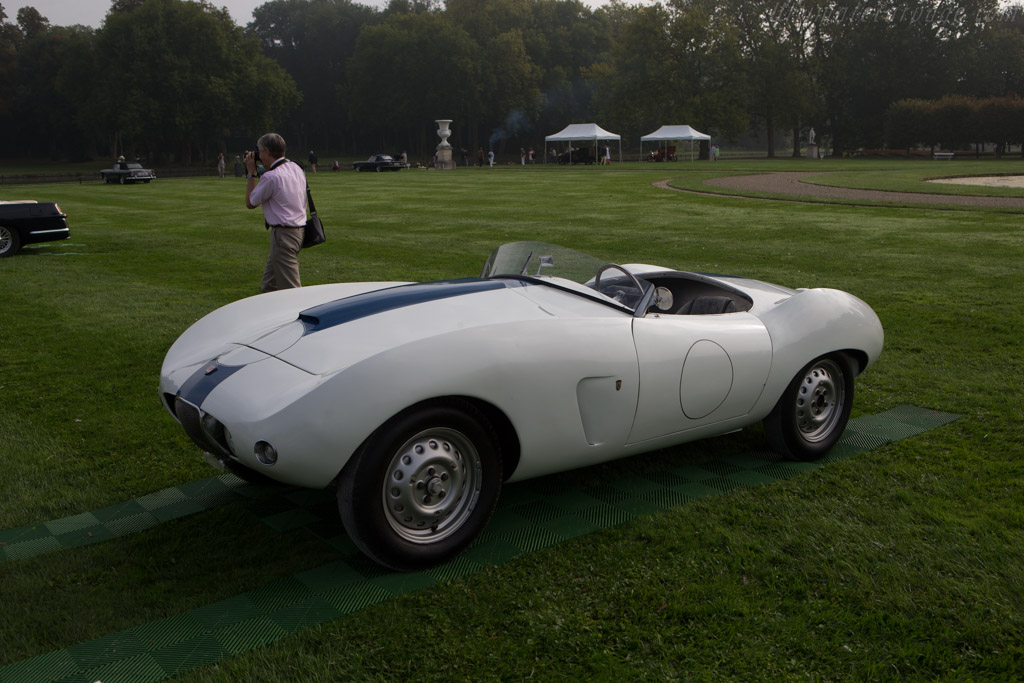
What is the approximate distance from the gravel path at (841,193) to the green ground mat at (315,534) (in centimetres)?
1774

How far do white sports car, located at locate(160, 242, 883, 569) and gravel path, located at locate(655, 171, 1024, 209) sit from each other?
17885 mm

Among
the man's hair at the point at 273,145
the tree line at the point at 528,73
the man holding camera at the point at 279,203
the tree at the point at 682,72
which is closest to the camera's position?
the man's hair at the point at 273,145

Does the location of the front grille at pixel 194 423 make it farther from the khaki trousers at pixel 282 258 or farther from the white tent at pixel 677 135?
the white tent at pixel 677 135

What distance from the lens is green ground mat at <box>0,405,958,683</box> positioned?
297 centimetres

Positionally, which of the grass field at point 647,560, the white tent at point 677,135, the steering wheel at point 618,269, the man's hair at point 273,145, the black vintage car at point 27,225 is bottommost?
the grass field at point 647,560

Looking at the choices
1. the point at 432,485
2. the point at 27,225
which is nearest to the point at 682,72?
the point at 27,225

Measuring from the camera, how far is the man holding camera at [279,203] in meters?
7.64

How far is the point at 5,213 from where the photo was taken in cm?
1494

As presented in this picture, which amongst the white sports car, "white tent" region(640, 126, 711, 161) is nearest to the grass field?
the white sports car

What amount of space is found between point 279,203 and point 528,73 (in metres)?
74.3

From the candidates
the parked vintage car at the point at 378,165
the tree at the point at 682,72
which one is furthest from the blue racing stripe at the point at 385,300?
the tree at the point at 682,72

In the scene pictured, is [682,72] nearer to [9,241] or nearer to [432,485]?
[9,241]

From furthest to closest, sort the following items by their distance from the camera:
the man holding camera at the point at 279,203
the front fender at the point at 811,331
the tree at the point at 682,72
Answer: the tree at the point at 682,72, the man holding camera at the point at 279,203, the front fender at the point at 811,331

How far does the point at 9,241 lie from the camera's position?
14977mm
